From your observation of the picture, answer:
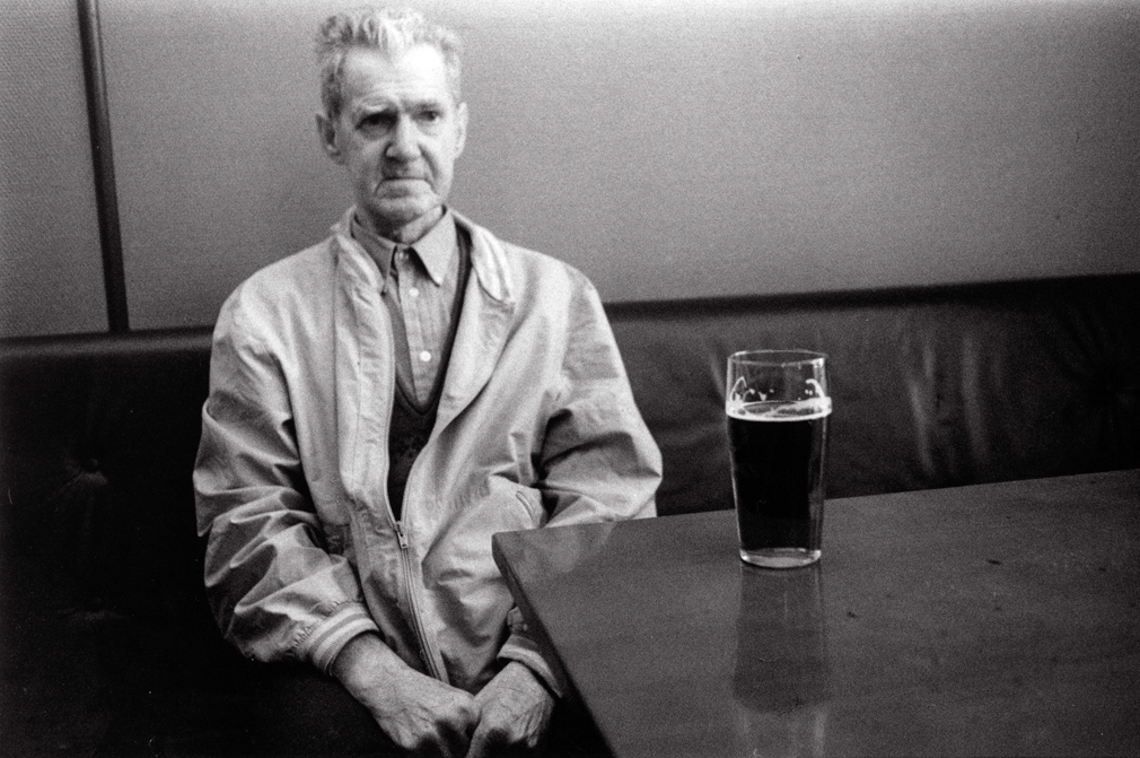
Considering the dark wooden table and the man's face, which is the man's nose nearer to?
the man's face

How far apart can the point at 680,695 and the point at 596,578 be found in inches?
9.1

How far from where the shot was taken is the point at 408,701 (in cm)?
120

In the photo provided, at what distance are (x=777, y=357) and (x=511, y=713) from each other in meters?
0.52

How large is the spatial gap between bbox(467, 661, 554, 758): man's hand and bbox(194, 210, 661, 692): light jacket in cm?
2

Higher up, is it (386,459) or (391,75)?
(391,75)

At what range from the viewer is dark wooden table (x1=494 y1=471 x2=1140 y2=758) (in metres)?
0.63

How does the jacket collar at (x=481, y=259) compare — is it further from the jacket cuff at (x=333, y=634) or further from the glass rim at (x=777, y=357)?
the glass rim at (x=777, y=357)

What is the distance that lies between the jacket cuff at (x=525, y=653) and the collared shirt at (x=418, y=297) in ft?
1.11

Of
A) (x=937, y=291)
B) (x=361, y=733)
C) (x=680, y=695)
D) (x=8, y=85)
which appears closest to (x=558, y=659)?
(x=680, y=695)

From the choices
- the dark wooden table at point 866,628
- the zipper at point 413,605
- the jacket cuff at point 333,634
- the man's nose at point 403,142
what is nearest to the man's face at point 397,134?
the man's nose at point 403,142

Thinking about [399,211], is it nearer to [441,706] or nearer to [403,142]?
[403,142]

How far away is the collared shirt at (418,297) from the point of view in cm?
149

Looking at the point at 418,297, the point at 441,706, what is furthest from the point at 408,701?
the point at 418,297

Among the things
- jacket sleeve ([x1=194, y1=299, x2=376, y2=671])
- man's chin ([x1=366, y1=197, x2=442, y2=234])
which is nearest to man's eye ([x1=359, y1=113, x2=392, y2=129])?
man's chin ([x1=366, y1=197, x2=442, y2=234])
